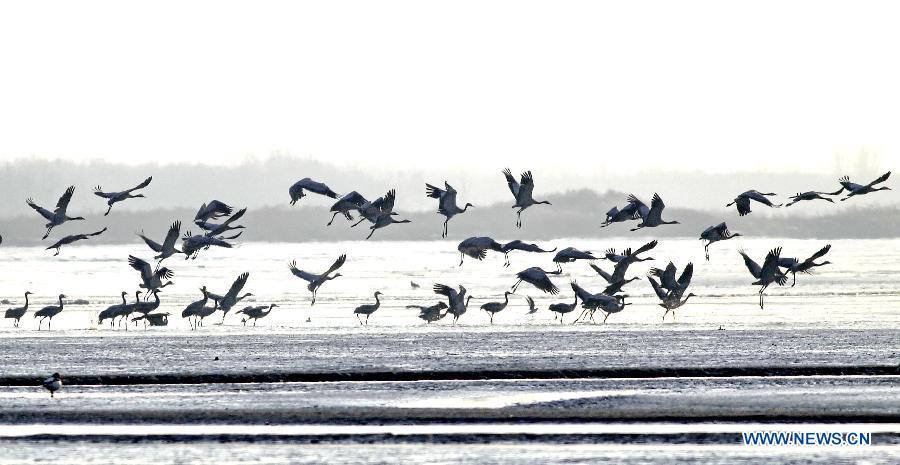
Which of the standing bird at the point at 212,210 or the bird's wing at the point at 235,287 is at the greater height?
the standing bird at the point at 212,210

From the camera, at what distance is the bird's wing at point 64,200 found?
3725cm

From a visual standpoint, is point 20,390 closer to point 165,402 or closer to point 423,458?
point 165,402

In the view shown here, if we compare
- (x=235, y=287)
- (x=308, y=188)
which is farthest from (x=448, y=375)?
(x=235, y=287)

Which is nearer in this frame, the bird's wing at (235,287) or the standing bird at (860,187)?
the standing bird at (860,187)

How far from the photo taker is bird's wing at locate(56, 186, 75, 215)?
37250 millimetres

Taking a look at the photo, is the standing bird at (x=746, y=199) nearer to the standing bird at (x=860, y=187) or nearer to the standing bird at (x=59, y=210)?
the standing bird at (x=860, y=187)

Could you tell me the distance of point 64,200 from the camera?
3728 centimetres

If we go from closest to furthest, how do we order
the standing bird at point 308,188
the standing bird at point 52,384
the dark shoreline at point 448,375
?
the standing bird at point 52,384 → the dark shoreline at point 448,375 → the standing bird at point 308,188

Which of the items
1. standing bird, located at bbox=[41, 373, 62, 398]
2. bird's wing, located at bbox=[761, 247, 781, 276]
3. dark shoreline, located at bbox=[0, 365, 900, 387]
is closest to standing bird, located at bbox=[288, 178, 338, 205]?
dark shoreline, located at bbox=[0, 365, 900, 387]

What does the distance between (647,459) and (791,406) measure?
567 centimetres

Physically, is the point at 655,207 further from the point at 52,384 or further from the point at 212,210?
the point at 52,384

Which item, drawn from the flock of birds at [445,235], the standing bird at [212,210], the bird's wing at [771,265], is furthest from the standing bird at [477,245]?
the bird's wing at [771,265]

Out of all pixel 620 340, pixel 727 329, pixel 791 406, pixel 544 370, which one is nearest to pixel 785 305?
pixel 727 329

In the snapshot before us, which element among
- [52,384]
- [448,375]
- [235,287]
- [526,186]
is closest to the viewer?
[52,384]
